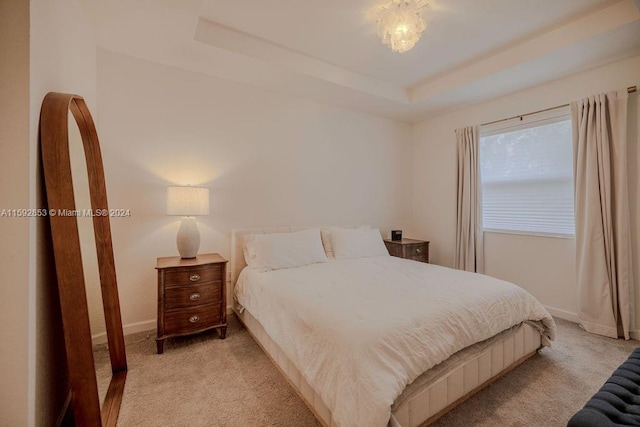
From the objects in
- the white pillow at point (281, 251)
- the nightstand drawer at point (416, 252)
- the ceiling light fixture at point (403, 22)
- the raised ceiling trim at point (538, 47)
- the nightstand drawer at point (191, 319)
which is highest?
the raised ceiling trim at point (538, 47)

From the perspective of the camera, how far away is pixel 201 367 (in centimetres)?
205

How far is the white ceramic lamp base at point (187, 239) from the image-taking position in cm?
252

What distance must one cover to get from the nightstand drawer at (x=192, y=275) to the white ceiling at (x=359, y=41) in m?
1.95

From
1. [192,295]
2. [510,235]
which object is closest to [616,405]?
[192,295]

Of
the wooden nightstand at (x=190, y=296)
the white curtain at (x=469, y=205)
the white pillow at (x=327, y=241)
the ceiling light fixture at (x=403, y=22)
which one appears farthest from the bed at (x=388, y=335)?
the ceiling light fixture at (x=403, y=22)

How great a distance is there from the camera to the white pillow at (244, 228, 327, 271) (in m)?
2.63

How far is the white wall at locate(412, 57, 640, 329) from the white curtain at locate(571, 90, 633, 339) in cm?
13

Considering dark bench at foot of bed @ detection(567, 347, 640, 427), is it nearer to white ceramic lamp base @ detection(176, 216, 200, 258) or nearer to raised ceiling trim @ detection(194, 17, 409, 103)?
white ceramic lamp base @ detection(176, 216, 200, 258)

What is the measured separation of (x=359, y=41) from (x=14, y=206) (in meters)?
2.71

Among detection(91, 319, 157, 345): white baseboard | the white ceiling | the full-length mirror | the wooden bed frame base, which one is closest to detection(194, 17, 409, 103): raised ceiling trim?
the white ceiling

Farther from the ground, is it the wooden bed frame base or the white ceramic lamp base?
the white ceramic lamp base

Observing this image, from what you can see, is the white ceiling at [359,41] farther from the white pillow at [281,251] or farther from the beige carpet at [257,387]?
the beige carpet at [257,387]

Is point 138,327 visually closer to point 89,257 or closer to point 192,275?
point 192,275

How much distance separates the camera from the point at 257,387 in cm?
182
